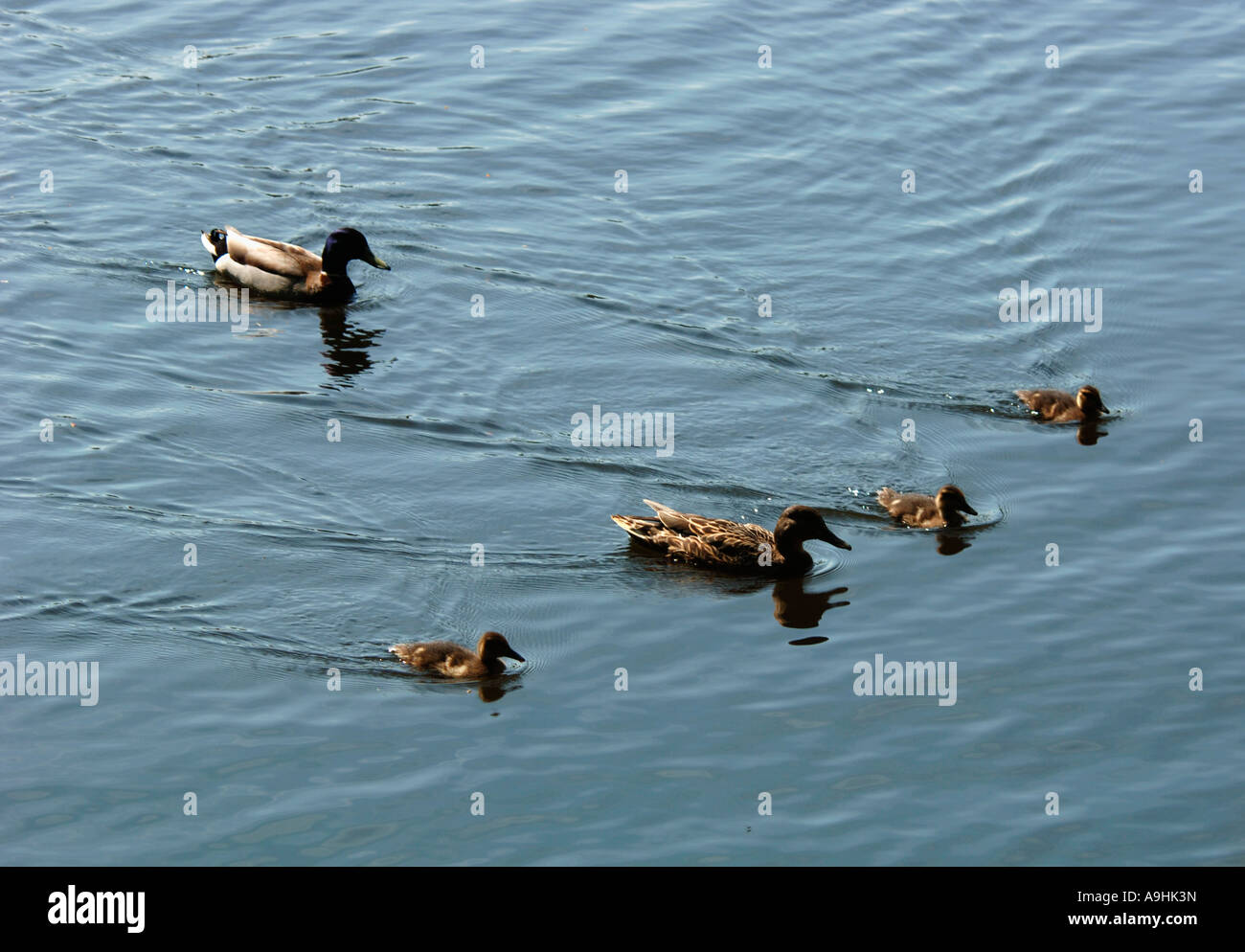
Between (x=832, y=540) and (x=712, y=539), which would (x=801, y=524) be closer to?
(x=832, y=540)

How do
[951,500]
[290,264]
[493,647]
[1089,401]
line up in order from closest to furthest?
[493,647]
[951,500]
[1089,401]
[290,264]

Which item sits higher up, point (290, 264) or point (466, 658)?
point (290, 264)

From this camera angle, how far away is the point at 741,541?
46.7ft

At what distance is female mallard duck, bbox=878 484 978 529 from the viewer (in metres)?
14.7

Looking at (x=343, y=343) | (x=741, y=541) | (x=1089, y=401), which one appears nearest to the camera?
(x=741, y=541)

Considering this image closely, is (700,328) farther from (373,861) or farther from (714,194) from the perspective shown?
(373,861)

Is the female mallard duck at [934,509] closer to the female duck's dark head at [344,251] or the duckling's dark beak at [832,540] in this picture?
the duckling's dark beak at [832,540]

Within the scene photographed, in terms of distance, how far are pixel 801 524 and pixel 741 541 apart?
20.8 inches

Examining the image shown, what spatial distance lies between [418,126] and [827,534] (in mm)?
11888

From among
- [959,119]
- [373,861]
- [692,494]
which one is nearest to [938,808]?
[373,861]

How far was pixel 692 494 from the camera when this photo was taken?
1559cm

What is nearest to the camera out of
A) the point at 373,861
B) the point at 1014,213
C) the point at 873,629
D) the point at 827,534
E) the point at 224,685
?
the point at 373,861

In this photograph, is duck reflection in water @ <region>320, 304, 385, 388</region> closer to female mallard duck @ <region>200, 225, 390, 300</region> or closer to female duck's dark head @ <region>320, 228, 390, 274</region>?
female mallard duck @ <region>200, 225, 390, 300</region>

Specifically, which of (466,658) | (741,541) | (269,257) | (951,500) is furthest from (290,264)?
(951,500)
